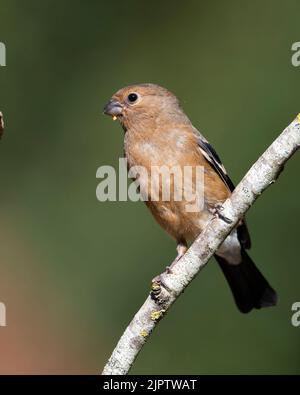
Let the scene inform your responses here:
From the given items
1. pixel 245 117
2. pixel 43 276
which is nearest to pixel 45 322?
pixel 43 276

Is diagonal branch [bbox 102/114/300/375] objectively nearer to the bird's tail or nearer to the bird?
the bird

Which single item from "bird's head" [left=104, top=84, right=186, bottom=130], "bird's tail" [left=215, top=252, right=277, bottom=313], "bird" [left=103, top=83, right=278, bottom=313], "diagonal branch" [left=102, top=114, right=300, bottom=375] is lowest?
"diagonal branch" [left=102, top=114, right=300, bottom=375]

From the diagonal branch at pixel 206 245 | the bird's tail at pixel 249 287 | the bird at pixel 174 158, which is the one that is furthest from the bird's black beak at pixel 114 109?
the diagonal branch at pixel 206 245

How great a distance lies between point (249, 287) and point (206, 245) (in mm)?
2047

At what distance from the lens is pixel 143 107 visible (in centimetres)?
614

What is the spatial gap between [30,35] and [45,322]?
10.9ft

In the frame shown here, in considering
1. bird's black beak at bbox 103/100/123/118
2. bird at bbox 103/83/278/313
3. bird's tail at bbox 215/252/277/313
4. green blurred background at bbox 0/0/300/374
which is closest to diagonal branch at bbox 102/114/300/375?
bird at bbox 103/83/278/313

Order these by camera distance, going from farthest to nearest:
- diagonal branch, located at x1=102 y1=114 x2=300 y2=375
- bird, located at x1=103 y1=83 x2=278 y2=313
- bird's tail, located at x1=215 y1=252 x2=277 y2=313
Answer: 1. bird's tail, located at x1=215 y1=252 x2=277 y2=313
2. bird, located at x1=103 y1=83 x2=278 y2=313
3. diagonal branch, located at x1=102 y1=114 x2=300 y2=375

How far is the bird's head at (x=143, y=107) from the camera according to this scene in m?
6.10

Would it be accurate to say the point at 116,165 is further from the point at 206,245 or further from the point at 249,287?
the point at 206,245

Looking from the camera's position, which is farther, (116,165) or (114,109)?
(116,165)

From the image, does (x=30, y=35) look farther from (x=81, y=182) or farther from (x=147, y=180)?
(x=147, y=180)

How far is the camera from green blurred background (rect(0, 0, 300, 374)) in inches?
278

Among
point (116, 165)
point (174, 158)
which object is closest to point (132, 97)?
point (174, 158)
